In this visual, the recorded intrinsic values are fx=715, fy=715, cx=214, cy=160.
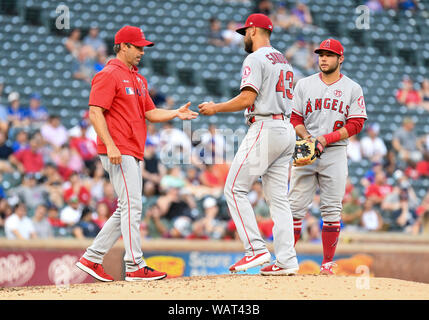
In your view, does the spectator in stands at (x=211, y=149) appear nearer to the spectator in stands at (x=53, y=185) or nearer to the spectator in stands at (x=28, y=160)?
the spectator in stands at (x=53, y=185)

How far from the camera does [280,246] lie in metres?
5.25

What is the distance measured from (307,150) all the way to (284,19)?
10.9 meters

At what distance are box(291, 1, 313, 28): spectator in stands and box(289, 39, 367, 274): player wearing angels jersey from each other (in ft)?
34.3

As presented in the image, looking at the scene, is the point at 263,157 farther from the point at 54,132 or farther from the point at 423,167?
the point at 423,167

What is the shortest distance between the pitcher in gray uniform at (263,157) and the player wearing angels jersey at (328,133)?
602mm

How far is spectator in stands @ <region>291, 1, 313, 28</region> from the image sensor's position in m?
16.1

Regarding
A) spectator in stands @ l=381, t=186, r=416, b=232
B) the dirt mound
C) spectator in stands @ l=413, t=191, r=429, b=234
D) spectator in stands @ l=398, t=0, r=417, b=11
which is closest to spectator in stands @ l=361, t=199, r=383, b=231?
spectator in stands @ l=381, t=186, r=416, b=232

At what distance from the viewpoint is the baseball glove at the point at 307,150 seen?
5.61m

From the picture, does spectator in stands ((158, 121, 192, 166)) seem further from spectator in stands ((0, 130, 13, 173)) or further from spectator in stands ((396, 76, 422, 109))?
spectator in stands ((396, 76, 422, 109))

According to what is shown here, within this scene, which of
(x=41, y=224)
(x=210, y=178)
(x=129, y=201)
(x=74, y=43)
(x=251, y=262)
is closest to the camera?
(x=251, y=262)

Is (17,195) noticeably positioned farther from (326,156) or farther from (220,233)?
(326,156)

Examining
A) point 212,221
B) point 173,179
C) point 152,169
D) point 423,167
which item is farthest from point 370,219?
point 152,169

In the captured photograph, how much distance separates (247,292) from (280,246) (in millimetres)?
733

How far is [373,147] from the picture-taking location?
1293 centimetres
